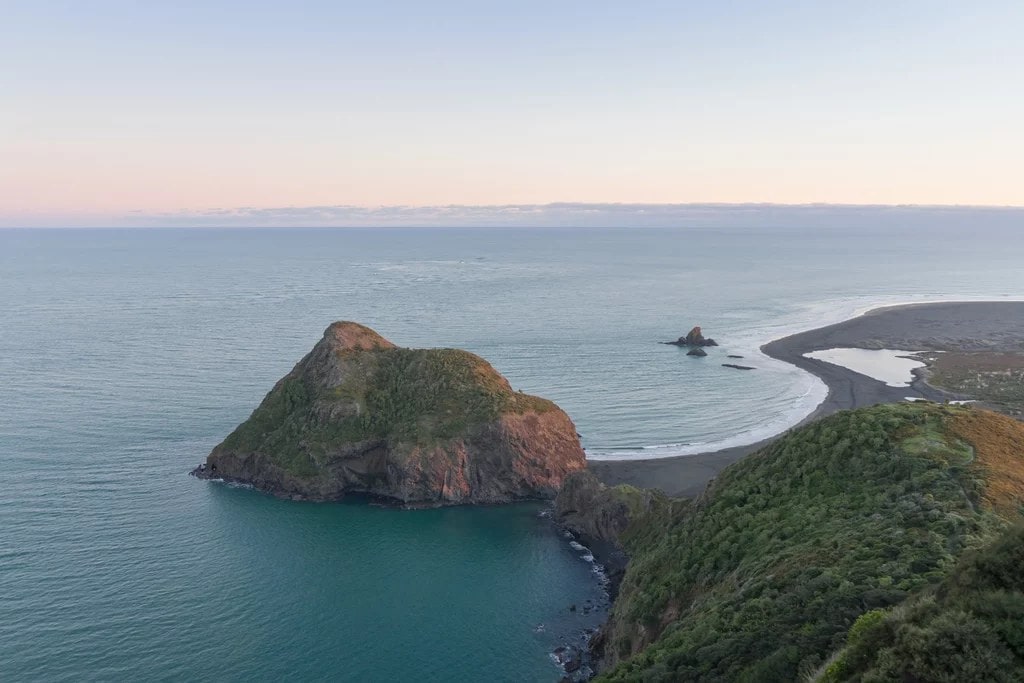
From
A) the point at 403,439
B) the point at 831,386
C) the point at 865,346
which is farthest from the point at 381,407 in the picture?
the point at 865,346

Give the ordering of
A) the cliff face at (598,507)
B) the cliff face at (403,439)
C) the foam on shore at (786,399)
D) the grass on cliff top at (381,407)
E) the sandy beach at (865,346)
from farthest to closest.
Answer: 1. the foam on shore at (786,399)
2. the sandy beach at (865,346)
3. the grass on cliff top at (381,407)
4. the cliff face at (403,439)
5. the cliff face at (598,507)

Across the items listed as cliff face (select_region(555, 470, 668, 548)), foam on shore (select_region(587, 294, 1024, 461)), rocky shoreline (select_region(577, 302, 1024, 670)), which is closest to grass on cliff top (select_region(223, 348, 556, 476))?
cliff face (select_region(555, 470, 668, 548))

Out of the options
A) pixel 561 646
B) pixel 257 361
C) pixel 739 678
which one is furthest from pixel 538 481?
pixel 257 361

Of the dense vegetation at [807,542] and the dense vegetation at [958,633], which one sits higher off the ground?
the dense vegetation at [958,633]

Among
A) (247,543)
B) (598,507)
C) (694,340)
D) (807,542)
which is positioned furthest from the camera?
(694,340)

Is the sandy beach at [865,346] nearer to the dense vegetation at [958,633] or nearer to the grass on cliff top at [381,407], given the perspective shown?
the grass on cliff top at [381,407]

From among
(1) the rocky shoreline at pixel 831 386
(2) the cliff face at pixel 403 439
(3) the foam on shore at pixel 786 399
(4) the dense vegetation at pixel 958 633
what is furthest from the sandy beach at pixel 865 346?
(4) the dense vegetation at pixel 958 633

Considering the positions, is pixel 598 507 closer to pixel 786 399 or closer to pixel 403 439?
pixel 403 439
